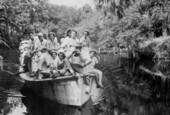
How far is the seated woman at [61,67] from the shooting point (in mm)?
9072

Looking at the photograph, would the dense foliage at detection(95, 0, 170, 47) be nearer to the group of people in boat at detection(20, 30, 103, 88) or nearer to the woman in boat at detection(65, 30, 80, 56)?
the woman in boat at detection(65, 30, 80, 56)

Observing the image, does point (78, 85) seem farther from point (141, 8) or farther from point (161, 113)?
point (141, 8)

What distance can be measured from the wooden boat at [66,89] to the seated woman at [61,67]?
11.9 inches

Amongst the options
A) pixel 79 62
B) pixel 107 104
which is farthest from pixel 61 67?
pixel 107 104

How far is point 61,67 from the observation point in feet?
31.1

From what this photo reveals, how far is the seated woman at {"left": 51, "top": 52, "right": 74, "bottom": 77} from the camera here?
907 cm

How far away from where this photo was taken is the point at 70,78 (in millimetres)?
8773

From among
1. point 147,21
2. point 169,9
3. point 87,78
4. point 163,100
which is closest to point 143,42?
point 147,21

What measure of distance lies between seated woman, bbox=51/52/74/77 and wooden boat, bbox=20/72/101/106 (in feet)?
0.99

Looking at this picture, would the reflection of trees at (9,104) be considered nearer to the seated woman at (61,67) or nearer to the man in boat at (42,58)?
the man in boat at (42,58)

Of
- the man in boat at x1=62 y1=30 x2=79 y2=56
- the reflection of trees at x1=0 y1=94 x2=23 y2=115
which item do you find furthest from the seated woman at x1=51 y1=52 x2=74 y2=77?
the reflection of trees at x1=0 y1=94 x2=23 y2=115

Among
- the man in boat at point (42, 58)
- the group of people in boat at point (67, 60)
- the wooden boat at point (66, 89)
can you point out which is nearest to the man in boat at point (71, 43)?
the group of people in boat at point (67, 60)

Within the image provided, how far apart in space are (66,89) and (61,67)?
37.3 inches

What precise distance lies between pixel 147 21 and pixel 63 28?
42.6 metres
